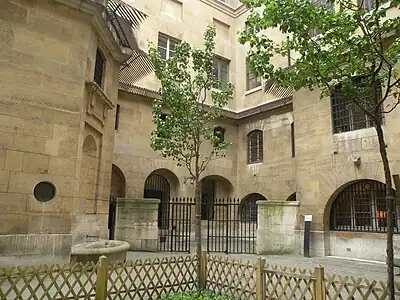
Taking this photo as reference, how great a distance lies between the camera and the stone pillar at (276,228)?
11.9 meters

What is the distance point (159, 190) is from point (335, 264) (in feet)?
Answer: 28.1

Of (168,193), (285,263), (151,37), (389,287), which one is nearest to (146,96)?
(151,37)

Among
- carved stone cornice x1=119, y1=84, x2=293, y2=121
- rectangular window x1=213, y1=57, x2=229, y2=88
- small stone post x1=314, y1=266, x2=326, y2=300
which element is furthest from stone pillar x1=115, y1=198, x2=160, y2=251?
rectangular window x1=213, y1=57, x2=229, y2=88

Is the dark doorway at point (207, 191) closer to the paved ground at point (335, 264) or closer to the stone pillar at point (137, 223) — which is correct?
the stone pillar at point (137, 223)

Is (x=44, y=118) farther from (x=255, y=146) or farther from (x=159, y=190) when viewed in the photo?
(x=255, y=146)

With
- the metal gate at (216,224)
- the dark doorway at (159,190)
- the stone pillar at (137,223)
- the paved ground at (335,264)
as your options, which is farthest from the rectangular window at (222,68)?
the paved ground at (335,264)

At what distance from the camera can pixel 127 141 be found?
14367 mm

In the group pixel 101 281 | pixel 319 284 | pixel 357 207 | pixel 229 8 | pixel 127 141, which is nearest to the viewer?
pixel 319 284

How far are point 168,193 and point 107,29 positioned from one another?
821 cm

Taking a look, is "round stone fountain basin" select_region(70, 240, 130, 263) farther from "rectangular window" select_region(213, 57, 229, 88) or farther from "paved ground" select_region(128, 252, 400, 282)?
"rectangular window" select_region(213, 57, 229, 88)

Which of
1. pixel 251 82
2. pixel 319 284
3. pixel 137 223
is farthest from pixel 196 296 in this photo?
pixel 251 82

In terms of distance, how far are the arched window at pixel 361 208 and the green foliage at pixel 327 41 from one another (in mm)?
6473

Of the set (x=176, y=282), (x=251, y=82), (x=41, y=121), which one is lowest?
(x=176, y=282)

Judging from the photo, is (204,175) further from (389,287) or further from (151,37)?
(389,287)
